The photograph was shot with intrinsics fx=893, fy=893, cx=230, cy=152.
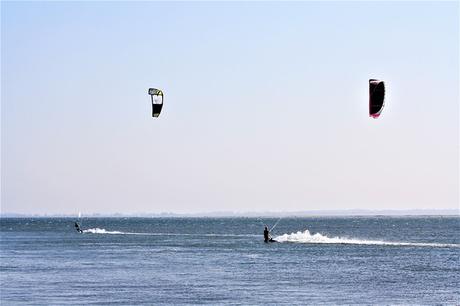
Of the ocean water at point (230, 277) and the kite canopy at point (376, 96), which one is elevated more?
the kite canopy at point (376, 96)

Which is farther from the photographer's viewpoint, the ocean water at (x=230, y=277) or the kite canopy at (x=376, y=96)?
the ocean water at (x=230, y=277)

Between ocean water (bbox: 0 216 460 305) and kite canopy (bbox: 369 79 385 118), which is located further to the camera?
ocean water (bbox: 0 216 460 305)

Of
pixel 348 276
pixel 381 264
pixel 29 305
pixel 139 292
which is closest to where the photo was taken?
pixel 29 305

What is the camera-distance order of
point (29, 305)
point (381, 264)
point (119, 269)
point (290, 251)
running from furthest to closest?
point (290, 251) < point (381, 264) < point (119, 269) < point (29, 305)

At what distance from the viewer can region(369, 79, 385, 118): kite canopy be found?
28.9 m

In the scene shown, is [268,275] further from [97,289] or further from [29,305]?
[29,305]

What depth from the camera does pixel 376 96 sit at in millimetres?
29781

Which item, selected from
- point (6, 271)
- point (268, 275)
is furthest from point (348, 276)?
point (6, 271)

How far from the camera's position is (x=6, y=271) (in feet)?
189

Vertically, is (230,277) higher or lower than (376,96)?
lower

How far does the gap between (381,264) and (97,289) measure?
26812mm

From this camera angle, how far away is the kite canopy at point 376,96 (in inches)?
1140

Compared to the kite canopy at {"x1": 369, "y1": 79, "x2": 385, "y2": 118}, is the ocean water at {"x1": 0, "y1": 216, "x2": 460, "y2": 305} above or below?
below

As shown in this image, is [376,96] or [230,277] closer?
[376,96]
